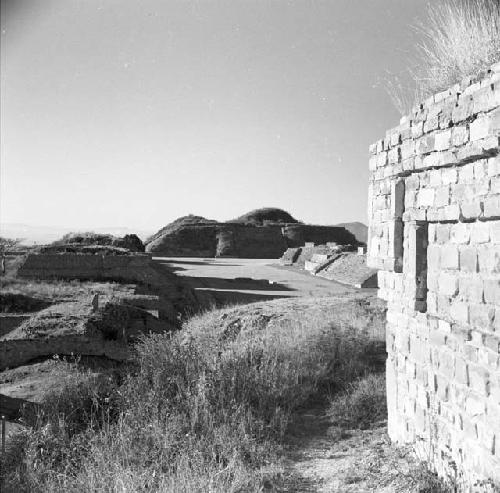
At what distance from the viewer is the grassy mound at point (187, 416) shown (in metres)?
4.04

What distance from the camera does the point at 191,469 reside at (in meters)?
4.13

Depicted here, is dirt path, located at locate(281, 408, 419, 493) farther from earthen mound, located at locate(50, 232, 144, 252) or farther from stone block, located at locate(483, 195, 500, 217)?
earthen mound, located at locate(50, 232, 144, 252)

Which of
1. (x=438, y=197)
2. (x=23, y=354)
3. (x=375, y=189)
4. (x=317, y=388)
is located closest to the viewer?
(x=438, y=197)

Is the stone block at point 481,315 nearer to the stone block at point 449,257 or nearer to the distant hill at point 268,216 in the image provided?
the stone block at point 449,257

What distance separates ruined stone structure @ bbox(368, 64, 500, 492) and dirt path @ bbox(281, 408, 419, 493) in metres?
0.23

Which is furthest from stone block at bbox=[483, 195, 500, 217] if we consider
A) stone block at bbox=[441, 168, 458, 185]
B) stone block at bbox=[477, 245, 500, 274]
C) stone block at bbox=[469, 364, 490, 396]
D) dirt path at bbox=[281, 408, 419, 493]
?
dirt path at bbox=[281, 408, 419, 493]

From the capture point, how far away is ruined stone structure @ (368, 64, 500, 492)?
328cm

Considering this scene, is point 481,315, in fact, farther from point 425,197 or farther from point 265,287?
point 265,287

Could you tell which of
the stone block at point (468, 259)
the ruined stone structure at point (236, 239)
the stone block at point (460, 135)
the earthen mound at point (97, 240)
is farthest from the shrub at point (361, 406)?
the ruined stone structure at point (236, 239)

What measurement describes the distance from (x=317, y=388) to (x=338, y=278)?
17.5 metres

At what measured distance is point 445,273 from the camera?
3844mm

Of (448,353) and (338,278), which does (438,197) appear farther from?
(338,278)

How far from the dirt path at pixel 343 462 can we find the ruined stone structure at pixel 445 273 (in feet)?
0.76

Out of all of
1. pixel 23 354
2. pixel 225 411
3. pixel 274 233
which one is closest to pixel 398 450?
pixel 225 411
